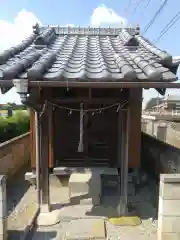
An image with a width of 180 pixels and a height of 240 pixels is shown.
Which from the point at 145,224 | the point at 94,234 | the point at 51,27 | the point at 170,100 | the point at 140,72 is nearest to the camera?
the point at 140,72

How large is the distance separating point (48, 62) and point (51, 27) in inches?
168

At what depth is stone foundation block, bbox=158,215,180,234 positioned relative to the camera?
383cm

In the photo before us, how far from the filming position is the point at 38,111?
5.15 metres

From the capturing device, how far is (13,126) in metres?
11.8

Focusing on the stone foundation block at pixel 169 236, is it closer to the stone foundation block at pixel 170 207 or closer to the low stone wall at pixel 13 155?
the stone foundation block at pixel 170 207

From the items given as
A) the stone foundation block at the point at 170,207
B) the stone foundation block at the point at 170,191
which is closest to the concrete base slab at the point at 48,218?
the stone foundation block at the point at 170,207

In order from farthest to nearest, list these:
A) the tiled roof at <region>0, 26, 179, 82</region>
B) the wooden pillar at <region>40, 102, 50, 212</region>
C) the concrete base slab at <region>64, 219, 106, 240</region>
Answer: the wooden pillar at <region>40, 102, 50, 212</region> < the concrete base slab at <region>64, 219, 106, 240</region> < the tiled roof at <region>0, 26, 179, 82</region>

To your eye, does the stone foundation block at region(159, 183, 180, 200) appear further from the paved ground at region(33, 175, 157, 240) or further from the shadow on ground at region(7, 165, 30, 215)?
the shadow on ground at region(7, 165, 30, 215)

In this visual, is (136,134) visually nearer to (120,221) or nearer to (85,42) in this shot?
(120,221)

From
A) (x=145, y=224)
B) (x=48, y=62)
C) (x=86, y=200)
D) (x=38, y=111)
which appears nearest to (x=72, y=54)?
(x=48, y=62)

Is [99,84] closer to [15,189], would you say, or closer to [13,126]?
[15,189]

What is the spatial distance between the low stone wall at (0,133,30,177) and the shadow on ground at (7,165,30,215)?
27 centimetres

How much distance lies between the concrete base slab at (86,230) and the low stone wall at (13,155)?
3.74 metres

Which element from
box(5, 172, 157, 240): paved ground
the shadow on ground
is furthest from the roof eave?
the shadow on ground
